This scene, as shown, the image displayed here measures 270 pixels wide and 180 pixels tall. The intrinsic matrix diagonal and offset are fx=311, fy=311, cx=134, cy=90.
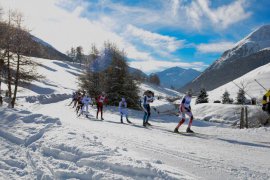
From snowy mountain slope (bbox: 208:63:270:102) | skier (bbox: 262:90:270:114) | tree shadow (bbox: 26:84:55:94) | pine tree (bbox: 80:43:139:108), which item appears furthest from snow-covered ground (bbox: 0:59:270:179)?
snowy mountain slope (bbox: 208:63:270:102)

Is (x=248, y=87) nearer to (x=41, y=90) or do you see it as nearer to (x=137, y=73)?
(x=41, y=90)

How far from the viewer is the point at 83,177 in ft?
21.8

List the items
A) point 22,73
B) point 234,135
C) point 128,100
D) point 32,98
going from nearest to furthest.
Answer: point 234,135 → point 22,73 → point 128,100 → point 32,98

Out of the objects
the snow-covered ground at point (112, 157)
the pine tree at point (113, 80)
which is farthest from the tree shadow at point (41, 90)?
the snow-covered ground at point (112, 157)

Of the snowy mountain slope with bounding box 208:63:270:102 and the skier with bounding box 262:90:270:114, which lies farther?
the snowy mountain slope with bounding box 208:63:270:102

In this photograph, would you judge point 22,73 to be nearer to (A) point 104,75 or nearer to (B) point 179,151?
(A) point 104,75

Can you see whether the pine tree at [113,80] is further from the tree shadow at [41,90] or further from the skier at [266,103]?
Result: the tree shadow at [41,90]

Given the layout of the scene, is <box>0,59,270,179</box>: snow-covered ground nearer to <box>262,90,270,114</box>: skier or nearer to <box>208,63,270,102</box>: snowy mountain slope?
<box>262,90,270,114</box>: skier

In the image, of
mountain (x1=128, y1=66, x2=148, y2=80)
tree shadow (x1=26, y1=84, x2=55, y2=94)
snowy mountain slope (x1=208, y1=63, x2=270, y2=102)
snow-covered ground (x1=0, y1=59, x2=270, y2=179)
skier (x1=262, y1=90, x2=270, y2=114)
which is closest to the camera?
snow-covered ground (x1=0, y1=59, x2=270, y2=179)

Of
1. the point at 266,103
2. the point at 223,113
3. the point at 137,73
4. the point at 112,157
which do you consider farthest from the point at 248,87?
the point at 112,157

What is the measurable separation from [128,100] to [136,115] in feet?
18.3

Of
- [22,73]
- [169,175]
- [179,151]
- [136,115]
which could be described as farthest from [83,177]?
[22,73]

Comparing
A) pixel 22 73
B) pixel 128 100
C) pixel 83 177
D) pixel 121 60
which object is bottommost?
pixel 83 177

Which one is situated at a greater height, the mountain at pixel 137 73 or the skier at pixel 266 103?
the mountain at pixel 137 73
